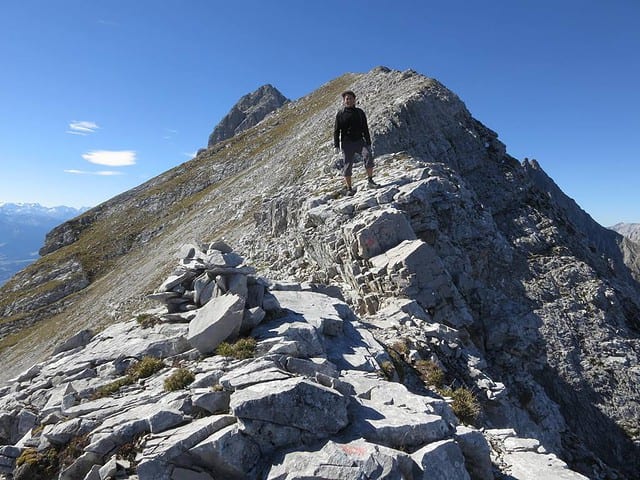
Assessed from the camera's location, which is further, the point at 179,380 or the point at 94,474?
the point at 179,380

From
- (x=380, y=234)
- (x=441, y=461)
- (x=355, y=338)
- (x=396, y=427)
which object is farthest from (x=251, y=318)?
(x=380, y=234)

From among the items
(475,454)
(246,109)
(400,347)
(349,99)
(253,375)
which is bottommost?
(475,454)

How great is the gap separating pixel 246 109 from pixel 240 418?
16756 cm

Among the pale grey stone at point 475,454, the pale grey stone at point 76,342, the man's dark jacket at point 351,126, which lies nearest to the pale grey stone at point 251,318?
the pale grey stone at point 475,454

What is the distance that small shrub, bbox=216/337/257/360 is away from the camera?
10.5 m

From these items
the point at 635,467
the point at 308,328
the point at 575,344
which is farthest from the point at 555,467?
the point at 575,344

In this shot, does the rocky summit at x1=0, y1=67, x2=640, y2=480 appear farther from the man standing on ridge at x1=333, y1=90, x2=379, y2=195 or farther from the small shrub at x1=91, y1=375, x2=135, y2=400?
the man standing on ridge at x1=333, y1=90, x2=379, y2=195

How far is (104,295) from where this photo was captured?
49531 millimetres

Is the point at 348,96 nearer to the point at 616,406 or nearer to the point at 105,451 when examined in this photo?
the point at 105,451

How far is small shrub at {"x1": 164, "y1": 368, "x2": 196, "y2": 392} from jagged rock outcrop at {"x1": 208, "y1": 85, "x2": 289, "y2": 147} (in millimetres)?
150883

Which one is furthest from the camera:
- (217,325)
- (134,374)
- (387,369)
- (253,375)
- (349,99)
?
(349,99)

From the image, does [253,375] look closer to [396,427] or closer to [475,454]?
[396,427]

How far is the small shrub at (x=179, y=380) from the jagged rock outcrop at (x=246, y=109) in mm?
150883

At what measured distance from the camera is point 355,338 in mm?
13578
